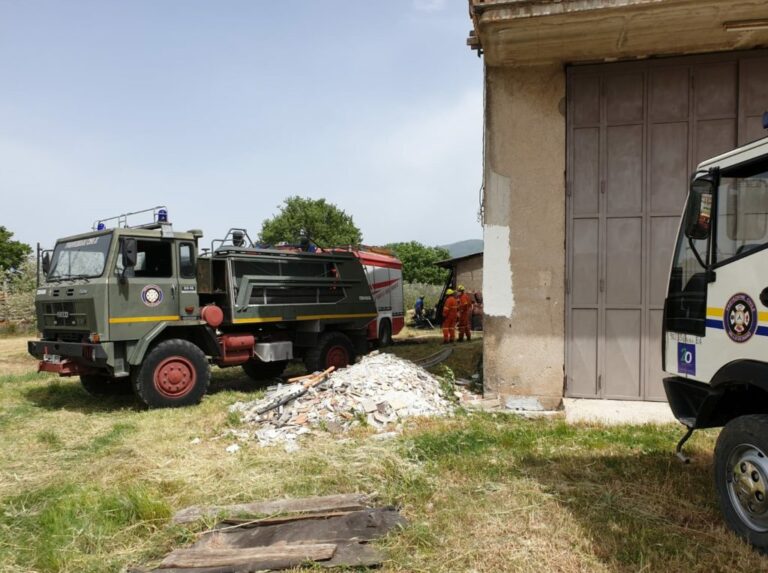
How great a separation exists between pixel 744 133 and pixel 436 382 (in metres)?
4.87

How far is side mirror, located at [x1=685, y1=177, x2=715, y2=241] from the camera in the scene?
141 inches

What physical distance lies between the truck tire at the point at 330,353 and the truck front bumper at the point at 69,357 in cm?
338

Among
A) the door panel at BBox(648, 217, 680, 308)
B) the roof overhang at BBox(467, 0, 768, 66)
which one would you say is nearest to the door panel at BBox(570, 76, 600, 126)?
the roof overhang at BBox(467, 0, 768, 66)

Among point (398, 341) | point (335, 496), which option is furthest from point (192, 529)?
point (398, 341)

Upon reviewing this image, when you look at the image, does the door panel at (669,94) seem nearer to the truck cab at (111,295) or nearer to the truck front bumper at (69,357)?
the truck cab at (111,295)

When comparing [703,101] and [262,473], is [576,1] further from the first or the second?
[262,473]

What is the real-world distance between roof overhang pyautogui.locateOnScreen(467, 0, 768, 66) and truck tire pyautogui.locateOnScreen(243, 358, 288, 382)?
6332 millimetres

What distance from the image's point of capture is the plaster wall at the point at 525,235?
7.12 meters

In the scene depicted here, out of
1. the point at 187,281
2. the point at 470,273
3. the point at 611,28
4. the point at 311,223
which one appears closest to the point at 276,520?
the point at 187,281

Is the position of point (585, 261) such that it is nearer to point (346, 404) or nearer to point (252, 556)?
point (346, 404)

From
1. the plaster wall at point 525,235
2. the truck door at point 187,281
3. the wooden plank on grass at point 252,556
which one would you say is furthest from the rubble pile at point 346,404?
the wooden plank on grass at point 252,556

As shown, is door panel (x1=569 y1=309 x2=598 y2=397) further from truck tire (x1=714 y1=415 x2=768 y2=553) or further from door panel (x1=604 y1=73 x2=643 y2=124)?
truck tire (x1=714 y1=415 x2=768 y2=553)

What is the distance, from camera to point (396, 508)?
13.4 ft

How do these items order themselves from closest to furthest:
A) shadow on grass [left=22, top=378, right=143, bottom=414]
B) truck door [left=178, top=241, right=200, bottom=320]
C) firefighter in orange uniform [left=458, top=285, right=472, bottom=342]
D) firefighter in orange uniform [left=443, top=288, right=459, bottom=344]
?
shadow on grass [left=22, top=378, right=143, bottom=414], truck door [left=178, top=241, right=200, bottom=320], firefighter in orange uniform [left=443, top=288, right=459, bottom=344], firefighter in orange uniform [left=458, top=285, right=472, bottom=342]
